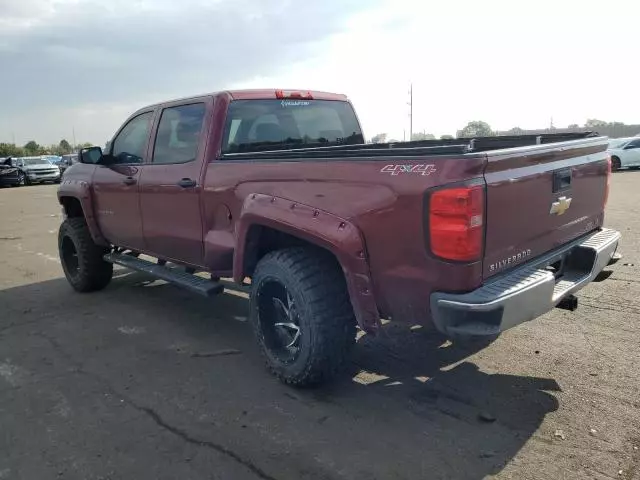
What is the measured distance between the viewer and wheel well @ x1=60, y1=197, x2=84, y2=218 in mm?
6236

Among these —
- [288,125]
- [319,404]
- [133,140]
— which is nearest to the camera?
[319,404]

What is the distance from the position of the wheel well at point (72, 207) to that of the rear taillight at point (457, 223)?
16.3 ft

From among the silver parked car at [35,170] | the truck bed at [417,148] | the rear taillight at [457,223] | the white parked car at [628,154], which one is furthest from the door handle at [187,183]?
the silver parked car at [35,170]

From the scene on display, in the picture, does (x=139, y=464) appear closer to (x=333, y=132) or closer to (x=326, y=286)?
(x=326, y=286)

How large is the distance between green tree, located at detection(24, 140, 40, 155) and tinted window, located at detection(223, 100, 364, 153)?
74.7 metres

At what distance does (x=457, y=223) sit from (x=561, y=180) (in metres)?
1.06

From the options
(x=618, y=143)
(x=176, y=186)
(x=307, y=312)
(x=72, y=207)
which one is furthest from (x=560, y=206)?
(x=618, y=143)

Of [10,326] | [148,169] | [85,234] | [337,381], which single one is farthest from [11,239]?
[337,381]

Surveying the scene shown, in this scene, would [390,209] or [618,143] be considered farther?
[618,143]

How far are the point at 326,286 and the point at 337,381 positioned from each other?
0.78 meters

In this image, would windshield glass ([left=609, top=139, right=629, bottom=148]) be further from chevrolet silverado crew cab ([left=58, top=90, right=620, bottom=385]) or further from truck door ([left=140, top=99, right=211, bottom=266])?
truck door ([left=140, top=99, right=211, bottom=266])

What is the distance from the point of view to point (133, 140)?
522 cm

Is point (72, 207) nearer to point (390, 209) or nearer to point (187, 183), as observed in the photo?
point (187, 183)

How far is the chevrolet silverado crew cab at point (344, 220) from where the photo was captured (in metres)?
2.60
